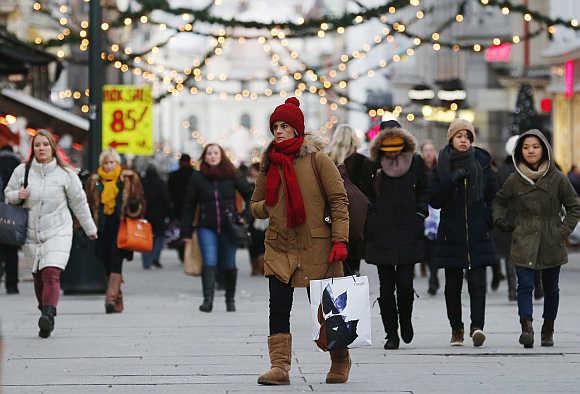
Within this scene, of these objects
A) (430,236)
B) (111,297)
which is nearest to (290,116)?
(111,297)

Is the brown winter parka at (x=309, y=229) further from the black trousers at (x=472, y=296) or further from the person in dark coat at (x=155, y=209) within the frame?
the person in dark coat at (x=155, y=209)

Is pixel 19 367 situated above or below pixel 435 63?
below

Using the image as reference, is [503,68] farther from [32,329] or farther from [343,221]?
[343,221]

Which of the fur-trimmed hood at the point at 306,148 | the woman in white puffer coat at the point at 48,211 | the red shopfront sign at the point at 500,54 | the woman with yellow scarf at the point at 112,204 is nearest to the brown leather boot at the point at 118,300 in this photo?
the woman with yellow scarf at the point at 112,204

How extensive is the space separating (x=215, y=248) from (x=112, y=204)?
1.13 m

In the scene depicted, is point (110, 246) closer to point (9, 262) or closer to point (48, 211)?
point (48, 211)

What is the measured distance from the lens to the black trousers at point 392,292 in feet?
42.2

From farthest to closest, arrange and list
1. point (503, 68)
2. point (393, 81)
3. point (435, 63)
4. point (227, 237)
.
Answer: point (393, 81) → point (435, 63) → point (503, 68) → point (227, 237)

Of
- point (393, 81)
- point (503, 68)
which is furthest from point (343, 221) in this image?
point (393, 81)

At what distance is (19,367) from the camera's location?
11820mm

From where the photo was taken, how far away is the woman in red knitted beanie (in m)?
10.6

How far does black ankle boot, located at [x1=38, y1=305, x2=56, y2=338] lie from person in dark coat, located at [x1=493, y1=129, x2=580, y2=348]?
374 cm

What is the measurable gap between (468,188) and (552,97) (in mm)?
33424

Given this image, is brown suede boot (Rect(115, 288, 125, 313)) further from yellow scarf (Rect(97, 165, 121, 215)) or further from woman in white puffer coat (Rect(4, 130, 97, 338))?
woman in white puffer coat (Rect(4, 130, 97, 338))
